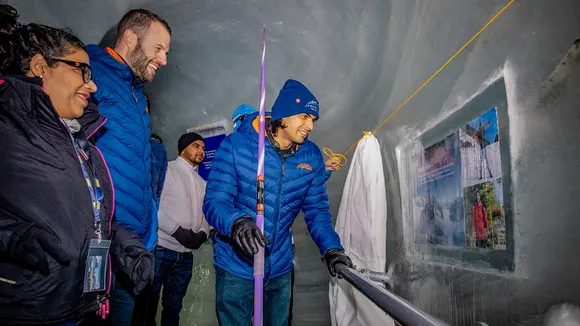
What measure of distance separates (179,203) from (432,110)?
2.10 meters

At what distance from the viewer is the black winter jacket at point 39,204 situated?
0.88m

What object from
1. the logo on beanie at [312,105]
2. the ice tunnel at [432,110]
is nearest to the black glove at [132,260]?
the logo on beanie at [312,105]

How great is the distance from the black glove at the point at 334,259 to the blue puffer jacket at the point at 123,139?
3.04 ft

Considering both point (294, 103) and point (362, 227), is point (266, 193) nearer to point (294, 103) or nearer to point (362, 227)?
point (294, 103)

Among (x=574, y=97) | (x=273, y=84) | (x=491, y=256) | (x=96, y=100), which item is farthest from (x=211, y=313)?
(x=574, y=97)

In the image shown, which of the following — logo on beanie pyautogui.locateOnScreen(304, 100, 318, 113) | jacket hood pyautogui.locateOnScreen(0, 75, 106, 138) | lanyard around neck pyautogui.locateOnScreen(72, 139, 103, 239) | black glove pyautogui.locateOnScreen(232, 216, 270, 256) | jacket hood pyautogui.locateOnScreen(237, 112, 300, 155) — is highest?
logo on beanie pyautogui.locateOnScreen(304, 100, 318, 113)

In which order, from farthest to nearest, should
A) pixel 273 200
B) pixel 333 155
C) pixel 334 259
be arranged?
pixel 333 155, pixel 273 200, pixel 334 259

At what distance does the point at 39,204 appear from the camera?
941 millimetres

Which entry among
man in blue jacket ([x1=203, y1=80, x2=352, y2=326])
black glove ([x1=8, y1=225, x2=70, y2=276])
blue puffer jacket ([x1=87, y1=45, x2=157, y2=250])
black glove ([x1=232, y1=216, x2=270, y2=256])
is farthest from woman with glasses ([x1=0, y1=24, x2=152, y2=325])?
man in blue jacket ([x1=203, y1=80, x2=352, y2=326])

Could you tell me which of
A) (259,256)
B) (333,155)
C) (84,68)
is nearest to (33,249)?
(84,68)

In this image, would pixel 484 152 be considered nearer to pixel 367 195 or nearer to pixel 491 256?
pixel 491 256

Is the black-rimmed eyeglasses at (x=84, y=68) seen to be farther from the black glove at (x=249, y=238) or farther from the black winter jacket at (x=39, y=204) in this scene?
the black glove at (x=249, y=238)

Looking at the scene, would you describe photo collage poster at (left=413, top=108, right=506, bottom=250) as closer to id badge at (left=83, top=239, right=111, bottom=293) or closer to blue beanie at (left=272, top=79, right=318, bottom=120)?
blue beanie at (left=272, top=79, right=318, bottom=120)

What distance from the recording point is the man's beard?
1.81 metres
